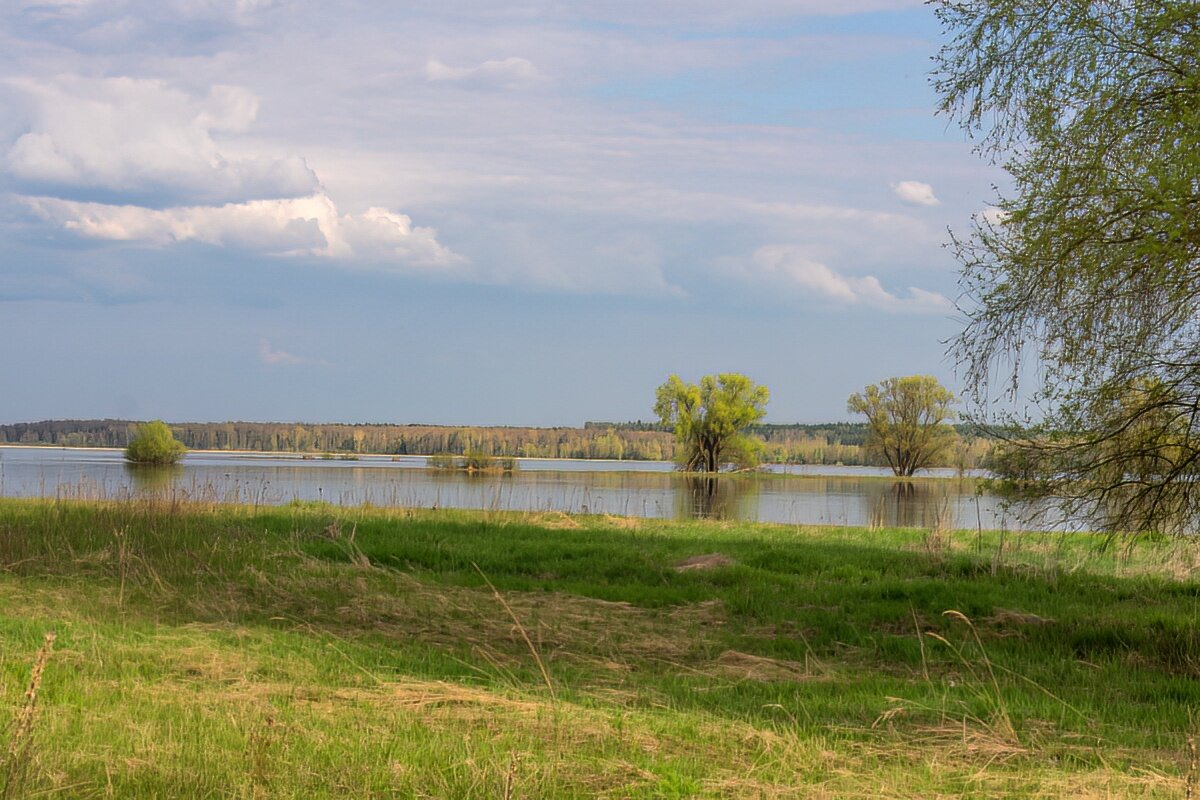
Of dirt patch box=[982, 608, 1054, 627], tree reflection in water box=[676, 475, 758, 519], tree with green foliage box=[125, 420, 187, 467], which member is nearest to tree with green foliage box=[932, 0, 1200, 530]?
dirt patch box=[982, 608, 1054, 627]

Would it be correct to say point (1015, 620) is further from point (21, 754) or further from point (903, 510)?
point (903, 510)

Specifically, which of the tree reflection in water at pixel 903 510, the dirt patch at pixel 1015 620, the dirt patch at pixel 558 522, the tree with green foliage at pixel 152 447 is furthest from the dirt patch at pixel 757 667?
the tree with green foliage at pixel 152 447

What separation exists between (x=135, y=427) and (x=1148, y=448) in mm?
78291

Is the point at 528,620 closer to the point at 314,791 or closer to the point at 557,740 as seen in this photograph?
the point at 557,740

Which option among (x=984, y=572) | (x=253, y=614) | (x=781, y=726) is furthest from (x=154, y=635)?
(x=984, y=572)

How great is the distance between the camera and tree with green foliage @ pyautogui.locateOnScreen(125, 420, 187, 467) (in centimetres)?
7344

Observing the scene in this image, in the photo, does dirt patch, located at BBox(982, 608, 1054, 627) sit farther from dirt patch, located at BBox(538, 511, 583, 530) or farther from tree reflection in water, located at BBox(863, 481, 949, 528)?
dirt patch, located at BBox(538, 511, 583, 530)

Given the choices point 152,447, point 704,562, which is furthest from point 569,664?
point 152,447

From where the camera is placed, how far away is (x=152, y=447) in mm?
73625

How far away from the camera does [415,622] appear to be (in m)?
10.3

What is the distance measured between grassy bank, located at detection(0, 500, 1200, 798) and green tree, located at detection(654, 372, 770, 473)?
65.6 m

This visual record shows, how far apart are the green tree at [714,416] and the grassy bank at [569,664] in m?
65.6

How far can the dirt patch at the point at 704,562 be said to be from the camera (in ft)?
47.0

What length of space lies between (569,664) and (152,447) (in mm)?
72640
